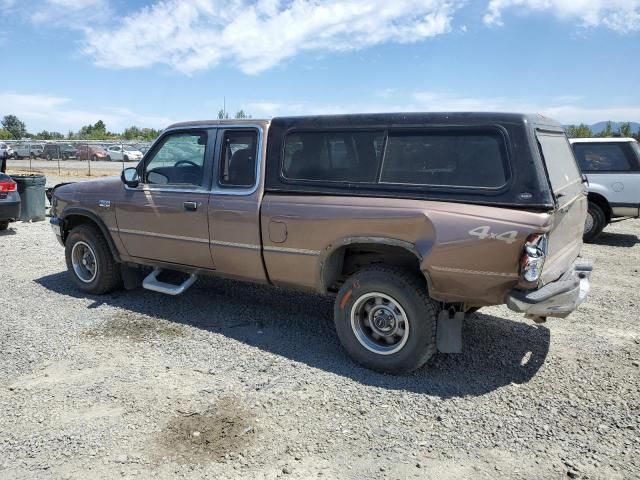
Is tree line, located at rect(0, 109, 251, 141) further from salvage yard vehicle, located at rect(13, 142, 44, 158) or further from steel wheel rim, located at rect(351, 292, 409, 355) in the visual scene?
steel wheel rim, located at rect(351, 292, 409, 355)

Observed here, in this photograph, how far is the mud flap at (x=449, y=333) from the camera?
3879mm

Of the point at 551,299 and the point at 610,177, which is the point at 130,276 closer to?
the point at 551,299

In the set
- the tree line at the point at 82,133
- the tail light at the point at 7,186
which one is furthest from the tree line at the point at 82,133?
the tail light at the point at 7,186

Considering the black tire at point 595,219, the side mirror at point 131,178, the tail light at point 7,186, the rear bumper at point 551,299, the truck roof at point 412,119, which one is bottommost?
the black tire at point 595,219

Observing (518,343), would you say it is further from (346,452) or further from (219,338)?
(219,338)

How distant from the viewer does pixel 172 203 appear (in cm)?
508

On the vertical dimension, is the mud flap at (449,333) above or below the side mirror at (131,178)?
below

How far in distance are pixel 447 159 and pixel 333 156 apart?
99 cm

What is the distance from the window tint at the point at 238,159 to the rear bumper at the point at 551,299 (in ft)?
8.01

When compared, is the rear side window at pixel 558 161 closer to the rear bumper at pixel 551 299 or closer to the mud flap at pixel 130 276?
the rear bumper at pixel 551 299

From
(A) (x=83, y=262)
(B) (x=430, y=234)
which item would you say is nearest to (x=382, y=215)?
(B) (x=430, y=234)

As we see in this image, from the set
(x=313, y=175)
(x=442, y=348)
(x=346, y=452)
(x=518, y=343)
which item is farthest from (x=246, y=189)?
(x=518, y=343)

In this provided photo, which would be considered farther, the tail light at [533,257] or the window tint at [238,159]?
the window tint at [238,159]

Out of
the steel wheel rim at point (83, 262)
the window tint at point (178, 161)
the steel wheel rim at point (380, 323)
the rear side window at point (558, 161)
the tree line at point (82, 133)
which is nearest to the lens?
the rear side window at point (558, 161)
